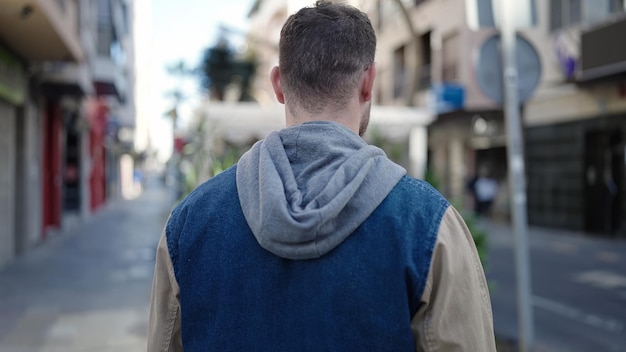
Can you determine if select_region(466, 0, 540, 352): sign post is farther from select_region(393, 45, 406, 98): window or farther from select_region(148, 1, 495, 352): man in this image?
select_region(393, 45, 406, 98): window

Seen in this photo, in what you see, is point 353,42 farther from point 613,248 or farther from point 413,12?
point 413,12

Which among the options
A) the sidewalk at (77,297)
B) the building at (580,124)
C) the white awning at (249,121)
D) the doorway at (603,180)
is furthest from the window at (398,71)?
the sidewalk at (77,297)

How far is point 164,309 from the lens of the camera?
1496 millimetres

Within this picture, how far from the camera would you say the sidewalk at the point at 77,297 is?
5777mm

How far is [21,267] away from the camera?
10211 millimetres

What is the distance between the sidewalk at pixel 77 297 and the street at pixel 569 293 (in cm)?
388

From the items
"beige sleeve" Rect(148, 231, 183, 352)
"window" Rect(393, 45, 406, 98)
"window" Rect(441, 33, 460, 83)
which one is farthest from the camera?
"window" Rect(393, 45, 406, 98)

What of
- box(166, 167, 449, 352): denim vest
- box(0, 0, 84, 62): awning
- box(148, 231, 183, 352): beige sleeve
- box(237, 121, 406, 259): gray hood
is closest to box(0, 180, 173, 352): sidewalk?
box(0, 0, 84, 62): awning

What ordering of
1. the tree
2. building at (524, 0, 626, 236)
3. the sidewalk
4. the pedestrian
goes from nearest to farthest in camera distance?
1. the sidewalk
2. building at (524, 0, 626, 236)
3. the pedestrian
4. the tree

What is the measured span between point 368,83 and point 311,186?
301 mm

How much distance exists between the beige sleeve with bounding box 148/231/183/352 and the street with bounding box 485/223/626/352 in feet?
15.8

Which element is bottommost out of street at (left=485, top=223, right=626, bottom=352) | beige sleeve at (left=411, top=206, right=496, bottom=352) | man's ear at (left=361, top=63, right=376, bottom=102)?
street at (left=485, top=223, right=626, bottom=352)

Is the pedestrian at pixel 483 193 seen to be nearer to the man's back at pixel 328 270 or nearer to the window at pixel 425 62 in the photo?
the window at pixel 425 62

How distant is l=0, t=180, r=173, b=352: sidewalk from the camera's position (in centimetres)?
578
